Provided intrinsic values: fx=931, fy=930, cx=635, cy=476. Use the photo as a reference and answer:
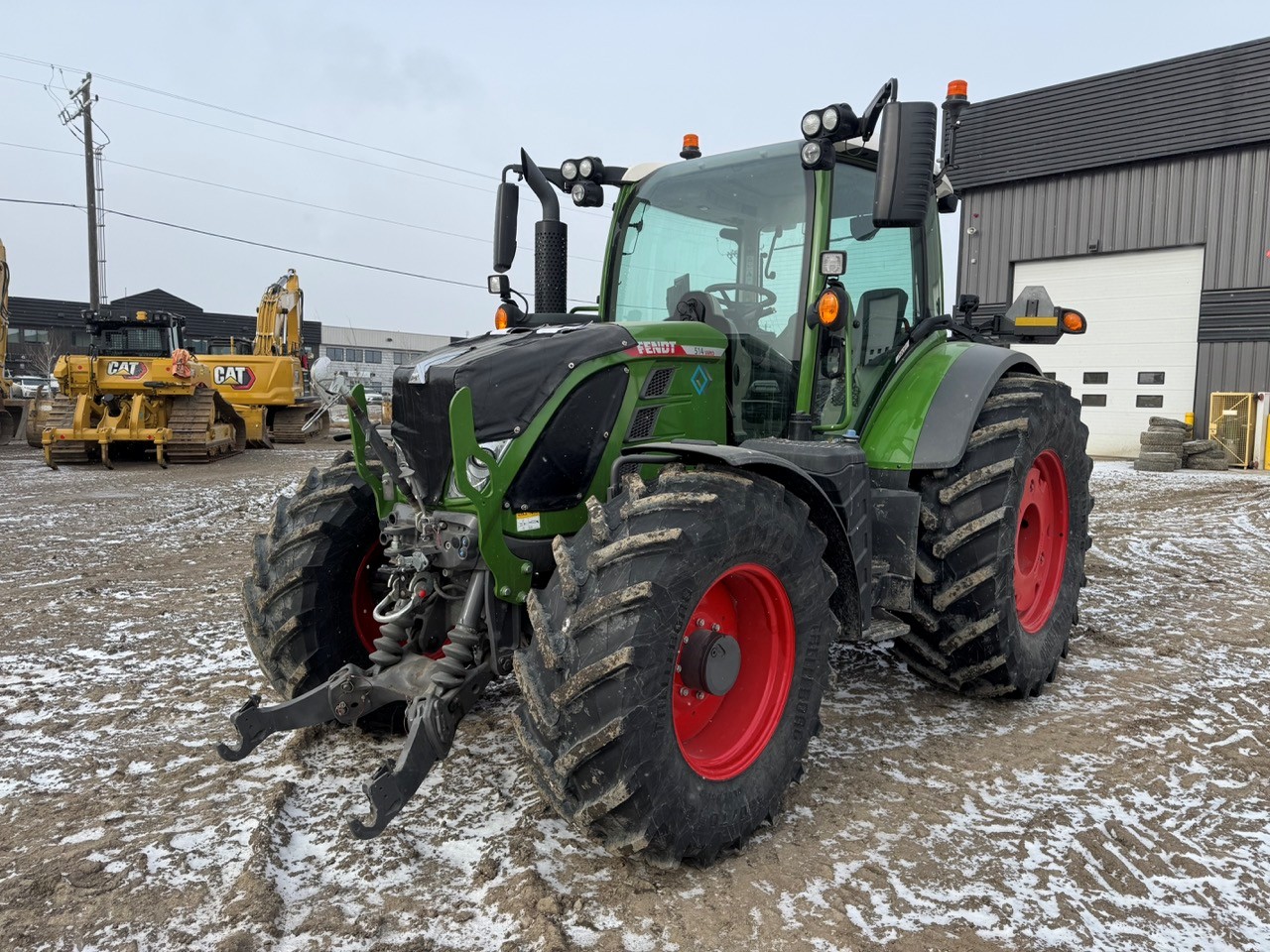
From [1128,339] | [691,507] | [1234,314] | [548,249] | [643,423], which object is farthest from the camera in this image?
[1128,339]

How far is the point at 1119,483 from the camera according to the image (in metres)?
13.3

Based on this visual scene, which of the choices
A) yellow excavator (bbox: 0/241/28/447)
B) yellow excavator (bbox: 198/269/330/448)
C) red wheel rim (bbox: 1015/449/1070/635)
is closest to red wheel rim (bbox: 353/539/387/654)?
red wheel rim (bbox: 1015/449/1070/635)

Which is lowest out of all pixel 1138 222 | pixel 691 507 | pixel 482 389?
pixel 691 507

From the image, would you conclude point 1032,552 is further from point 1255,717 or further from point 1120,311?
point 1120,311

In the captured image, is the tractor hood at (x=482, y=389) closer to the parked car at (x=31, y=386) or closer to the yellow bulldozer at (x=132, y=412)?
the yellow bulldozer at (x=132, y=412)

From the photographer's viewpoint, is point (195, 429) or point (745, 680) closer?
point (745, 680)

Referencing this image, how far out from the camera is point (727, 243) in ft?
13.2

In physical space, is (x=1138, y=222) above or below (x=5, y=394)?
above

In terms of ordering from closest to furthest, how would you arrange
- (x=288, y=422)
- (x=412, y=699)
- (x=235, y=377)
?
(x=412, y=699), (x=235, y=377), (x=288, y=422)

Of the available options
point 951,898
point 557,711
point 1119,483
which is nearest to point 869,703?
point 951,898

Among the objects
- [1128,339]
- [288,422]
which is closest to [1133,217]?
[1128,339]

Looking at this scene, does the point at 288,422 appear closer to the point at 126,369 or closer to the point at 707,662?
the point at 126,369

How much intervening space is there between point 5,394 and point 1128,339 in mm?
23433

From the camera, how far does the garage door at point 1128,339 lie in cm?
1869
